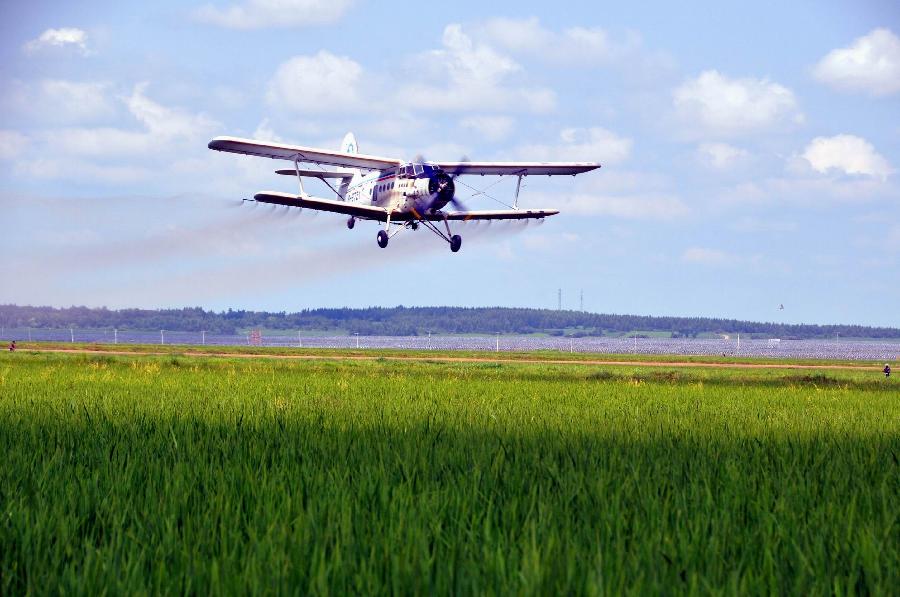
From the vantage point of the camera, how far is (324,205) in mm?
52969

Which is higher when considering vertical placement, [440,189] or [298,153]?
[298,153]

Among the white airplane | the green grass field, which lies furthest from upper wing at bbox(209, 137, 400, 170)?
the green grass field

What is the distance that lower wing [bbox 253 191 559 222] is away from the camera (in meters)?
50.9

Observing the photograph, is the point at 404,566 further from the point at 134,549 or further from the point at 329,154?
the point at 329,154

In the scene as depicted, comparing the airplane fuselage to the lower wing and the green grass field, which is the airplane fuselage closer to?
the lower wing

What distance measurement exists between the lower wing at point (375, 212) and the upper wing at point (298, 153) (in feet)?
9.00

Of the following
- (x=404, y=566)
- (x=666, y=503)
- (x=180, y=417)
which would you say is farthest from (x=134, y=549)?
(x=180, y=417)

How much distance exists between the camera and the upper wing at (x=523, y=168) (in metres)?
55.4

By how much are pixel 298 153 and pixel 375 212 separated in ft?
18.8

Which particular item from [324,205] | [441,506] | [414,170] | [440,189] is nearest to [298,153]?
[324,205]

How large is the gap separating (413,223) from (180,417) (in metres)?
39.3

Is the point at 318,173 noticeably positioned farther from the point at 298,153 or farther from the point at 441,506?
the point at 441,506

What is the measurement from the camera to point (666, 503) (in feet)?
23.5

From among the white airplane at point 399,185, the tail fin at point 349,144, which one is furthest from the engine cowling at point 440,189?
the tail fin at point 349,144
